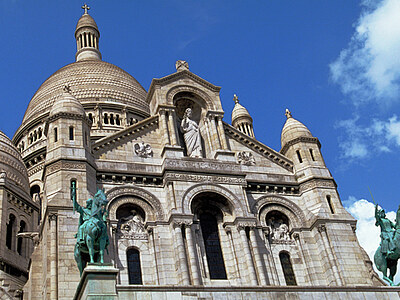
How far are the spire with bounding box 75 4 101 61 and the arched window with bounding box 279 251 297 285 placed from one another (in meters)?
42.5

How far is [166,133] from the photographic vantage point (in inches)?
1217

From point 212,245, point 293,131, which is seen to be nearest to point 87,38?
point 293,131

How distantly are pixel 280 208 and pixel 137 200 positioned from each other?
762cm

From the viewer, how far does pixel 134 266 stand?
26281mm

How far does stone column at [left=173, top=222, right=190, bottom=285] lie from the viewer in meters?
25.3

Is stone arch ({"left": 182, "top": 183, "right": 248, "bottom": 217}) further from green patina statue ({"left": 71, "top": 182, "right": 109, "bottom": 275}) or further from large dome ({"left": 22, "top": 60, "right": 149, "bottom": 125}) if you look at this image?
large dome ({"left": 22, "top": 60, "right": 149, "bottom": 125})

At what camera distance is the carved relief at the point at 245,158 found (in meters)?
31.8

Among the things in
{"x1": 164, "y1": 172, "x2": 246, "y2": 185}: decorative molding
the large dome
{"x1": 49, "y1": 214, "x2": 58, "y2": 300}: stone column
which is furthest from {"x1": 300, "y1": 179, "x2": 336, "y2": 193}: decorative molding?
the large dome

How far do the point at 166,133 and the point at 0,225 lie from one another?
12.7m

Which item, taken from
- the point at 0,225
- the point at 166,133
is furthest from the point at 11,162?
the point at 166,133

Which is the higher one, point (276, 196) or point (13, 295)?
point (276, 196)

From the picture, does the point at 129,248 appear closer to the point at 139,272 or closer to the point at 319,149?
Answer: the point at 139,272

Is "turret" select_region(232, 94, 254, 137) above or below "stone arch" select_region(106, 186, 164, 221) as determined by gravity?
above

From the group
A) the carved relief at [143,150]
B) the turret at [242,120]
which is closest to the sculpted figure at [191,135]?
the carved relief at [143,150]
